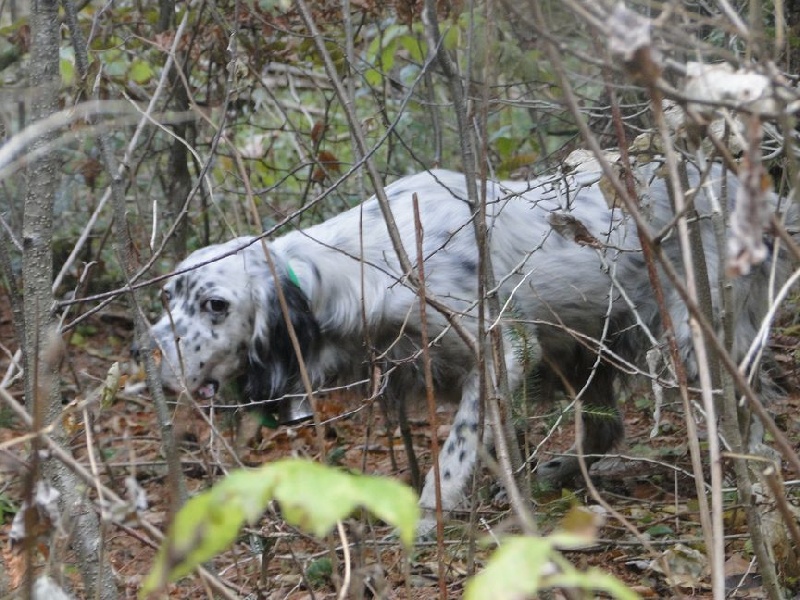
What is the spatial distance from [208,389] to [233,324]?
0.27 meters

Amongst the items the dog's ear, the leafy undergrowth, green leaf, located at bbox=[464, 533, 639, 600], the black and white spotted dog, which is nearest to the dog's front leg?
the black and white spotted dog

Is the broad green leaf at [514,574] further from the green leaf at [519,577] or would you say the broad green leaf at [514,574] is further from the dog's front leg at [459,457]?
the dog's front leg at [459,457]

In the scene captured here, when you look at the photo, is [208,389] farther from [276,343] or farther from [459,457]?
[459,457]

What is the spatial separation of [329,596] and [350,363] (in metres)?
1.60

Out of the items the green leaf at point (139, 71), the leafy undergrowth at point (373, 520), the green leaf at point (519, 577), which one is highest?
the green leaf at point (139, 71)

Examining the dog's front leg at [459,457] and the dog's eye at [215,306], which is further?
the dog's eye at [215,306]

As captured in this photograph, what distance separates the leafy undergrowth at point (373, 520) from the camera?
255 centimetres

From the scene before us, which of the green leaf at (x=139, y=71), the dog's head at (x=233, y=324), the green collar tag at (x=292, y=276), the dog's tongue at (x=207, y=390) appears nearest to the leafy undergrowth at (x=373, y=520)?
the dog's tongue at (x=207, y=390)

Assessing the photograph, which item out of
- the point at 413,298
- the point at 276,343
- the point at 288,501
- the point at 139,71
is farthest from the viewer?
the point at 139,71

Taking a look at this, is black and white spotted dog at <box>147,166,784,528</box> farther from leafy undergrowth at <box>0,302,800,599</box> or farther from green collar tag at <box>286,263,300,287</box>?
leafy undergrowth at <box>0,302,800,599</box>

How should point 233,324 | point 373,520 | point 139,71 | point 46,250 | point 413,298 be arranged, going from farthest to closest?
point 139,71
point 233,324
point 413,298
point 373,520
point 46,250

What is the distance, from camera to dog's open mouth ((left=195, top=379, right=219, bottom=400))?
4352mm

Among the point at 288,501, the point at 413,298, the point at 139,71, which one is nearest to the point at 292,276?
the point at 413,298

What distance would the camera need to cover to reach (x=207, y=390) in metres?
4.37
